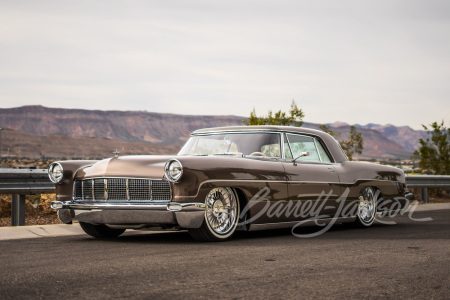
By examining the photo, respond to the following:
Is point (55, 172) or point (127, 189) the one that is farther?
point (55, 172)

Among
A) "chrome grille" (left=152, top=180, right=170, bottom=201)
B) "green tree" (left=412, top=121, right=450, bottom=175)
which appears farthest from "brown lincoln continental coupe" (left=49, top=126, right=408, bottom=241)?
"green tree" (left=412, top=121, right=450, bottom=175)

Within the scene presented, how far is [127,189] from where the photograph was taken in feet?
24.5

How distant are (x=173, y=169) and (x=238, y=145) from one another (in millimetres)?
1589

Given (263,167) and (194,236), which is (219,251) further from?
(263,167)

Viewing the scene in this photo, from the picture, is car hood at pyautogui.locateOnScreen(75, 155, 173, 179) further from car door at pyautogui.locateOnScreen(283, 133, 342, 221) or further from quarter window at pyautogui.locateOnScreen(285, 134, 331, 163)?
quarter window at pyautogui.locateOnScreen(285, 134, 331, 163)

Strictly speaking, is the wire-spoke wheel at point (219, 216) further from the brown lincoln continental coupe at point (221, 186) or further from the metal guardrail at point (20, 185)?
the metal guardrail at point (20, 185)

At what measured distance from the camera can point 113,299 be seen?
4289 mm

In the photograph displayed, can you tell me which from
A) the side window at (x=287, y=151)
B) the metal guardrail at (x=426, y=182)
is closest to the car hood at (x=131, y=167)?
the side window at (x=287, y=151)

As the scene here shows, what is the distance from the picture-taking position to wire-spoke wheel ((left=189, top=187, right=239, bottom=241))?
7484 millimetres

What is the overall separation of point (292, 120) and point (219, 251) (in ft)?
74.8

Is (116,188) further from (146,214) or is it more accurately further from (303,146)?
(303,146)

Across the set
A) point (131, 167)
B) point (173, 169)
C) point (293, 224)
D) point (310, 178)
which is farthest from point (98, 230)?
point (310, 178)

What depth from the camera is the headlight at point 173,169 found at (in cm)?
725

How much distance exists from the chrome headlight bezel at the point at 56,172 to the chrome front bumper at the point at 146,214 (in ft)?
2.38
